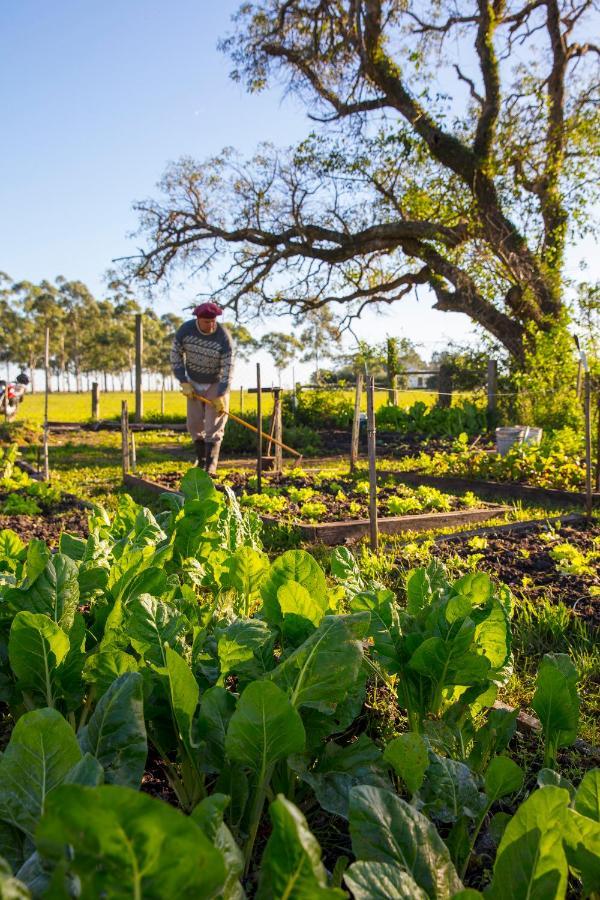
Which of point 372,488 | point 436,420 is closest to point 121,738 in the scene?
point 372,488

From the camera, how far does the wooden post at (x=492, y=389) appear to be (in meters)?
14.2

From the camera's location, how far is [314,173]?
683 inches

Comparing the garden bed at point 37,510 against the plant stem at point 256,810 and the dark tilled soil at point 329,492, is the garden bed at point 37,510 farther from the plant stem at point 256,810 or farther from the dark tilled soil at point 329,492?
the plant stem at point 256,810

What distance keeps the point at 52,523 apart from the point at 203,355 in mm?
3411

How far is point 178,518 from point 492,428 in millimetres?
12498

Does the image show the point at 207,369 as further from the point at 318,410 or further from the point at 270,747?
→ the point at 318,410

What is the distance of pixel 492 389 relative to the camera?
14977 millimetres

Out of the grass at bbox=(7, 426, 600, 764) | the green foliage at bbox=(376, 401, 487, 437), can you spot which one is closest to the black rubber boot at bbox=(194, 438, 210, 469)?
the grass at bbox=(7, 426, 600, 764)

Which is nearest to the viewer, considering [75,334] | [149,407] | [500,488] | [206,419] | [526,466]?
[500,488]

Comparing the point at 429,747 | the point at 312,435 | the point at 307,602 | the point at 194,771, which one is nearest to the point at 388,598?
the point at 307,602

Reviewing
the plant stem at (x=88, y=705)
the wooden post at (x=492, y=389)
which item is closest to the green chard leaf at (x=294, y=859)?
the plant stem at (x=88, y=705)

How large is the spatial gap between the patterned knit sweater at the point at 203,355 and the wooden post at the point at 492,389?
7751 millimetres

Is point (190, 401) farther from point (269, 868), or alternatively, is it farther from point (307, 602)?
point (269, 868)

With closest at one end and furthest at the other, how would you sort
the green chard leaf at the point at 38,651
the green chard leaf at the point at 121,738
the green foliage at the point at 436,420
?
the green chard leaf at the point at 121,738 < the green chard leaf at the point at 38,651 < the green foliage at the point at 436,420
